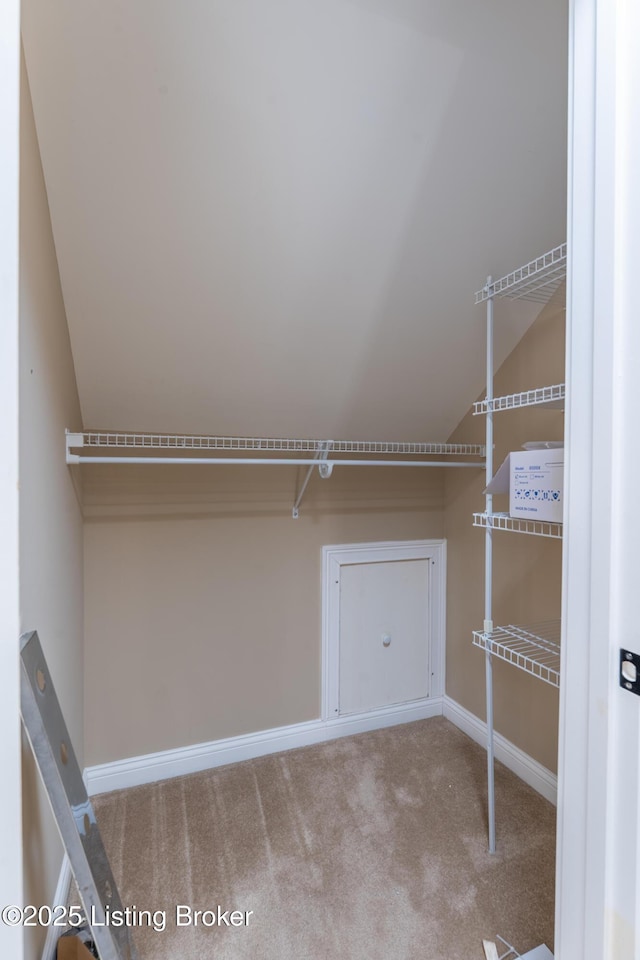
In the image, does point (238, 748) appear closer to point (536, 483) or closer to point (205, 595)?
point (205, 595)

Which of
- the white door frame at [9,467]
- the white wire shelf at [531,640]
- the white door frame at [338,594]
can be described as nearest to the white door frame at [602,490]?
the white wire shelf at [531,640]

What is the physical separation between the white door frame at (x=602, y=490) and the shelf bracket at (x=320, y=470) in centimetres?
120

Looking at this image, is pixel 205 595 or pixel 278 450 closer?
pixel 205 595

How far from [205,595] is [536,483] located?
146cm

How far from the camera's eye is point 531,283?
154cm

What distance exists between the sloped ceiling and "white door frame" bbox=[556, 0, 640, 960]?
1.46ft

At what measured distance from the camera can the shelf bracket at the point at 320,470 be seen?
2.00 metres

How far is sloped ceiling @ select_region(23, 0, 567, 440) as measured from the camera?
3.47 feet

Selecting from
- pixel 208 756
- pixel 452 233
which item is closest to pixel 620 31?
pixel 452 233

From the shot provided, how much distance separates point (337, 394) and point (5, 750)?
1.62 meters

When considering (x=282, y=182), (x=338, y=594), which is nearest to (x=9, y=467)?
(x=282, y=182)

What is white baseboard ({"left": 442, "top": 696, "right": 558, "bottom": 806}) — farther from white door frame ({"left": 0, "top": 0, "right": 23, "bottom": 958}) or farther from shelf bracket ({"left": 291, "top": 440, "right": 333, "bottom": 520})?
white door frame ({"left": 0, "top": 0, "right": 23, "bottom": 958})

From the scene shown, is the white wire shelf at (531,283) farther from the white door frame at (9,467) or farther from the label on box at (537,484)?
the white door frame at (9,467)

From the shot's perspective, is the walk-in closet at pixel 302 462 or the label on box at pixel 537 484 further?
the label on box at pixel 537 484
